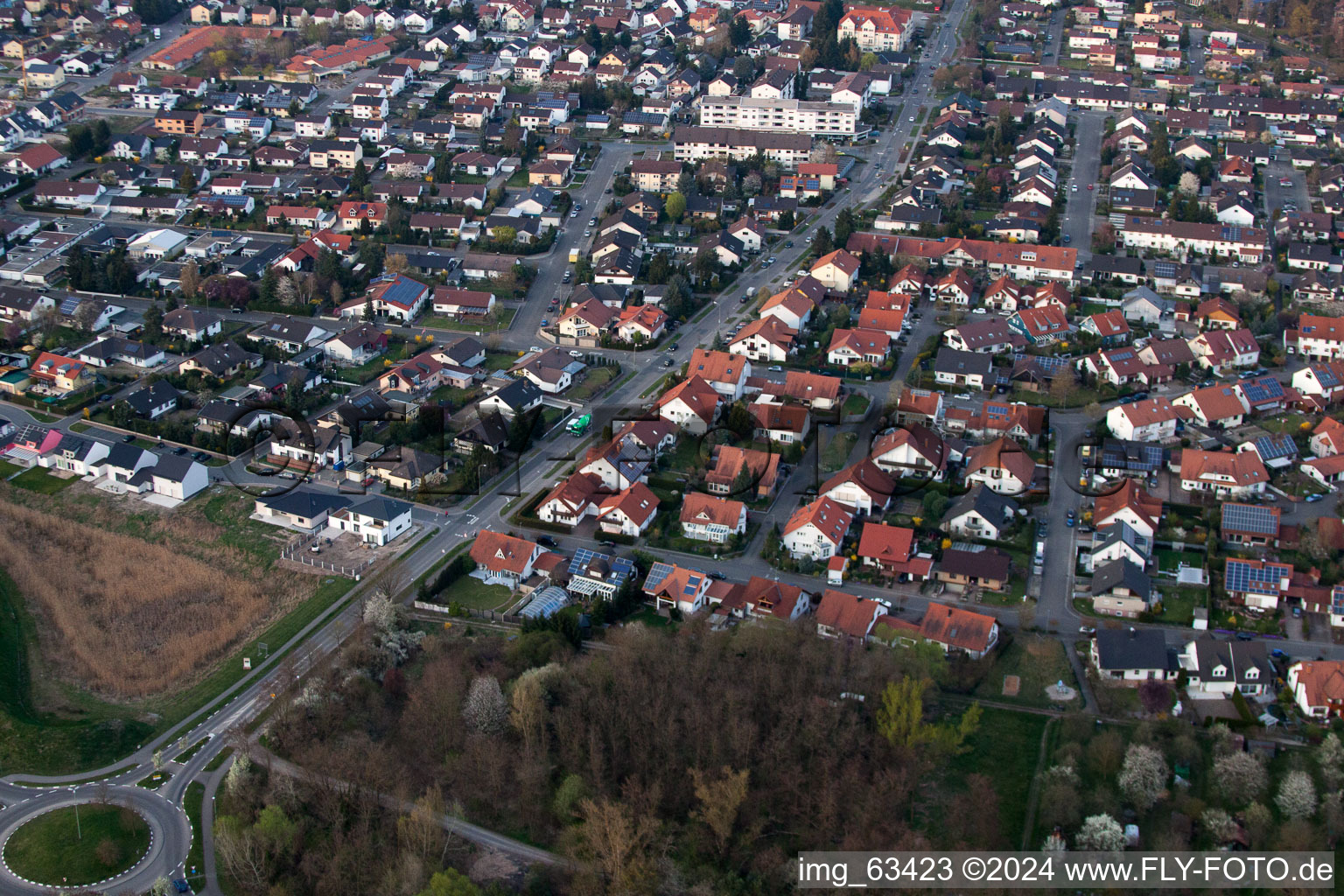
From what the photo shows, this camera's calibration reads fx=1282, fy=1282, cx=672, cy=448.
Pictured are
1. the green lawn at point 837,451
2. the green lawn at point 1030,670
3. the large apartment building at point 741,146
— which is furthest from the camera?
the large apartment building at point 741,146

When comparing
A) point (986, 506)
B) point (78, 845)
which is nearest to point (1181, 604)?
point (986, 506)

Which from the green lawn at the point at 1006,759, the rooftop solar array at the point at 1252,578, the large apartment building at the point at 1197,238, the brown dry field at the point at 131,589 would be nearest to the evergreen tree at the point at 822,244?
the large apartment building at the point at 1197,238

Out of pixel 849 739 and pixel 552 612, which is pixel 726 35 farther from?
pixel 849 739

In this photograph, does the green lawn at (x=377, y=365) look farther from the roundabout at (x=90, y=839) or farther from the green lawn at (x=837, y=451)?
the roundabout at (x=90, y=839)

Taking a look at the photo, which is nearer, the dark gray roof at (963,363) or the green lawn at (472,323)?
the dark gray roof at (963,363)

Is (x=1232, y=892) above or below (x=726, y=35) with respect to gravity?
below

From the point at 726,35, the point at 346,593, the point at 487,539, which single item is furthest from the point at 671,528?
the point at 726,35

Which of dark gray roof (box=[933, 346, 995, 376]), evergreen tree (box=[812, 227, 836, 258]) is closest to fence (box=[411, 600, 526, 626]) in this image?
dark gray roof (box=[933, 346, 995, 376])
